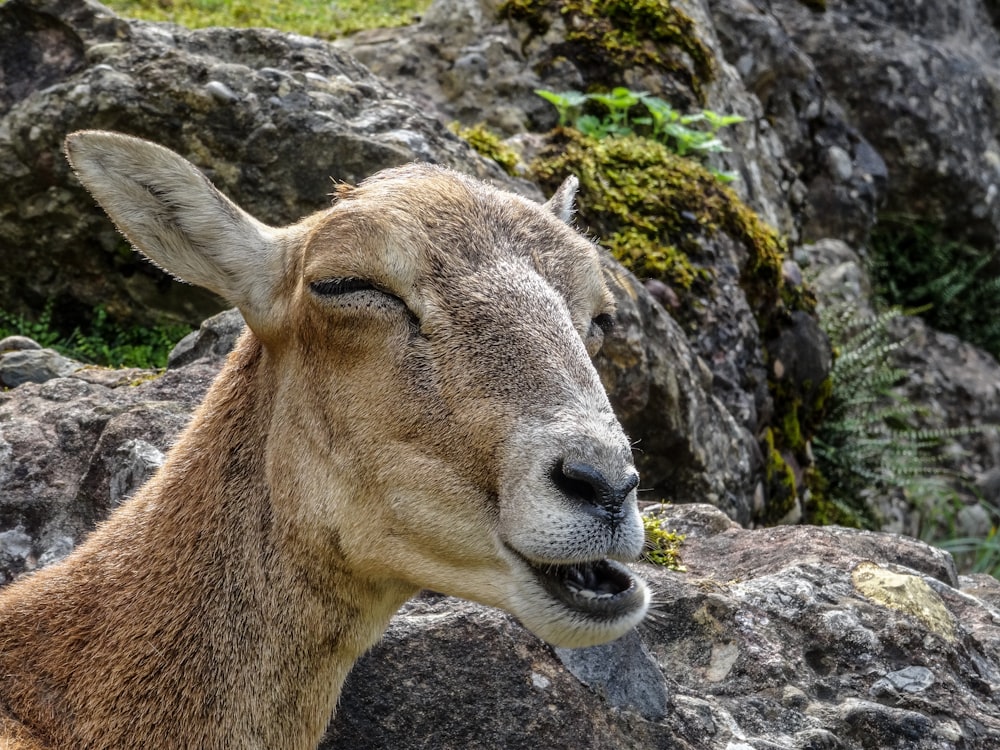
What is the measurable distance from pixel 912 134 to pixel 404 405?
45.8 feet

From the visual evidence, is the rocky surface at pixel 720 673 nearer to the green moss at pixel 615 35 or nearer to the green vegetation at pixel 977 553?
the green vegetation at pixel 977 553

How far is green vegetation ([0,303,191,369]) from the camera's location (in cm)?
793

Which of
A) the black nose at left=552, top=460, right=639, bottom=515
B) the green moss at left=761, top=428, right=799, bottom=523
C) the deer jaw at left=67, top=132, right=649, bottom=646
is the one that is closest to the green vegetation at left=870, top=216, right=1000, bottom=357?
the green moss at left=761, top=428, right=799, bottom=523

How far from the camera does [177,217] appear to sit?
13.5 feet

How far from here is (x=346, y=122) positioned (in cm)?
763

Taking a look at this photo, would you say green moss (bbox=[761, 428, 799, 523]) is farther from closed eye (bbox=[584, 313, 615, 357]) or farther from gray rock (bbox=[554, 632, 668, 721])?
closed eye (bbox=[584, 313, 615, 357])

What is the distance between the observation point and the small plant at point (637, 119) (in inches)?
370

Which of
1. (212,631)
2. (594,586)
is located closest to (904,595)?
(594,586)

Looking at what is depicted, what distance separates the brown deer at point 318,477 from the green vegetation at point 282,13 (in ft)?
23.8

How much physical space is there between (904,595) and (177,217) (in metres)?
3.59

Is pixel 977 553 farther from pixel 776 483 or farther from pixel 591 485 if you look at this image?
pixel 591 485

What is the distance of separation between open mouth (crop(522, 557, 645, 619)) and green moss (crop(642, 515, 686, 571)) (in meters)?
1.66

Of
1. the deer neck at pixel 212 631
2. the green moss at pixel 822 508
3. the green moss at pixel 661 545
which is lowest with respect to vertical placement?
the green moss at pixel 822 508

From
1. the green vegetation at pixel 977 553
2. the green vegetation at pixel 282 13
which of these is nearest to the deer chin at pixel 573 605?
the green vegetation at pixel 977 553
